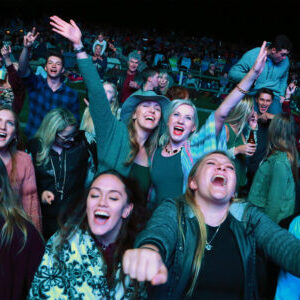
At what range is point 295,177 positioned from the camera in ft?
9.43

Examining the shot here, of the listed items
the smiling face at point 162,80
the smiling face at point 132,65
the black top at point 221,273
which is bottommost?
the black top at point 221,273

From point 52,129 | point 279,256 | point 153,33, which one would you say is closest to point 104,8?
point 153,33

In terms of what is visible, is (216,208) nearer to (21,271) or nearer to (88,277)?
(88,277)

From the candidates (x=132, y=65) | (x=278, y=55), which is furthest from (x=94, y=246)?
(x=132, y=65)

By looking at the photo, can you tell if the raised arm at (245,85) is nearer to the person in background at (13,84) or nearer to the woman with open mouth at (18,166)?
the woman with open mouth at (18,166)

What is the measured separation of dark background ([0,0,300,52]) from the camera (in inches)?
784

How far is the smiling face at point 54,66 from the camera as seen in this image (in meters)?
3.83

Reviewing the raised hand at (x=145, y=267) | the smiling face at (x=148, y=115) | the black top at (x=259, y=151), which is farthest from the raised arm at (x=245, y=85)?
the black top at (x=259, y=151)

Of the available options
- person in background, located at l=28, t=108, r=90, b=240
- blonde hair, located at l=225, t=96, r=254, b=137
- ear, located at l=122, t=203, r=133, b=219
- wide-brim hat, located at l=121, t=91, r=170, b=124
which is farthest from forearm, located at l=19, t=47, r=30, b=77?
ear, located at l=122, t=203, r=133, b=219

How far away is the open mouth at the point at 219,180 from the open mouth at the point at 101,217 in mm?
532

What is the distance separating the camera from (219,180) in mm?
1754

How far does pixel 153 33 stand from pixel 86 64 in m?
22.6

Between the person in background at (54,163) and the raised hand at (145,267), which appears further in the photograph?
the person in background at (54,163)

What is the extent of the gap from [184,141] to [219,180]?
91 centimetres
